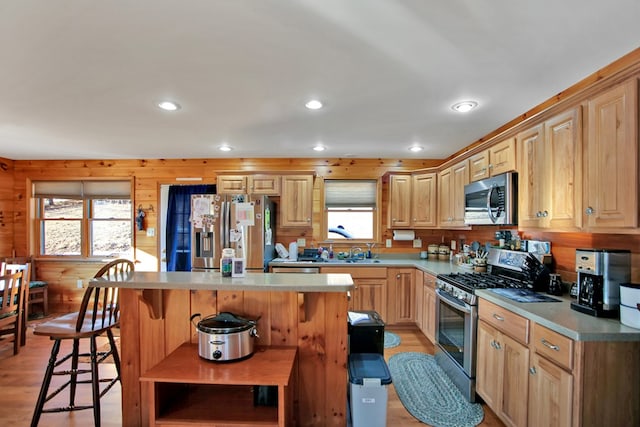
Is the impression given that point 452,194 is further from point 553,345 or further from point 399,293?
point 553,345

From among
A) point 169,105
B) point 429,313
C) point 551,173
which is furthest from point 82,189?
point 551,173

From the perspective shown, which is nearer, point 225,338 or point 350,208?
point 225,338

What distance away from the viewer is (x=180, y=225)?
4535 mm

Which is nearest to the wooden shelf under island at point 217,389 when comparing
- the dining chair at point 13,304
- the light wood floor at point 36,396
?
the light wood floor at point 36,396

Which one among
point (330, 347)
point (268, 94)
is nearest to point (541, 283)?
point (330, 347)

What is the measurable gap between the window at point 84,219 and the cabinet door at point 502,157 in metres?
5.03

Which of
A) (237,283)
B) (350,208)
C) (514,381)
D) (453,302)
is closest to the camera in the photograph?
(237,283)

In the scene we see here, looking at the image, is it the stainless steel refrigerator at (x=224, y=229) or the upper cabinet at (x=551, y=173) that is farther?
the stainless steel refrigerator at (x=224, y=229)

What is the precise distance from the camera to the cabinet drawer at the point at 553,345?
58.8 inches

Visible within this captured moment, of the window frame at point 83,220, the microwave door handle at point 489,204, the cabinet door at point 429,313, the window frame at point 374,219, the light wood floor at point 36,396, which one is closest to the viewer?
the light wood floor at point 36,396

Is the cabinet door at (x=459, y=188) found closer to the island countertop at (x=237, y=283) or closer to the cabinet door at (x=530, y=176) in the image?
the cabinet door at (x=530, y=176)

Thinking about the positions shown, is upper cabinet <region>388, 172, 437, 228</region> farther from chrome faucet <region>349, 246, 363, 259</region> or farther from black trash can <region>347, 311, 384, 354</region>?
black trash can <region>347, 311, 384, 354</region>

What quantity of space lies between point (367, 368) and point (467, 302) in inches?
39.9

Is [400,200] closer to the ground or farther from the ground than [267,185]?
closer to the ground
